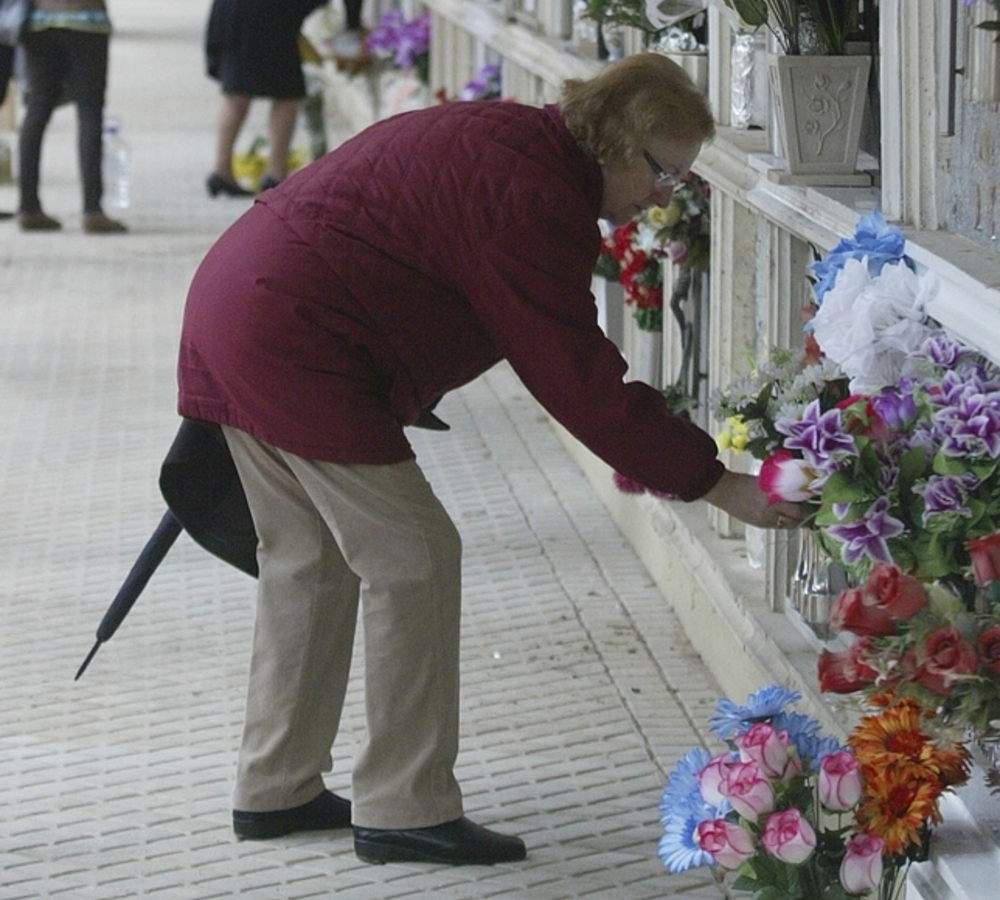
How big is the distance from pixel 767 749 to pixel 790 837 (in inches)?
4.9

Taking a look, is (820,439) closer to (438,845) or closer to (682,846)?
(682,846)

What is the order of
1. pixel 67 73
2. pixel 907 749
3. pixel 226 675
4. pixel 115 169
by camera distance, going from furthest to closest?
pixel 115 169
pixel 67 73
pixel 226 675
pixel 907 749

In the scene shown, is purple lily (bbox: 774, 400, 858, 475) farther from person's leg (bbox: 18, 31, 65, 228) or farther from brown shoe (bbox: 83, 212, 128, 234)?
brown shoe (bbox: 83, 212, 128, 234)

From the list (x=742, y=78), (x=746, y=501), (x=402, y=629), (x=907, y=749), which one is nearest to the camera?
(x=907, y=749)

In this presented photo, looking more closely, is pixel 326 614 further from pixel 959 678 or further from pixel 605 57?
pixel 605 57

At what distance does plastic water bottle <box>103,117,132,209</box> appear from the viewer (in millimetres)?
10703

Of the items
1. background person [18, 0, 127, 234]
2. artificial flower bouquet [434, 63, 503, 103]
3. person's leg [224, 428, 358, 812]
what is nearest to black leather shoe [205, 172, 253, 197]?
background person [18, 0, 127, 234]

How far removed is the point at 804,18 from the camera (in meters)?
3.31

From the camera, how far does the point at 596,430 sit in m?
2.86

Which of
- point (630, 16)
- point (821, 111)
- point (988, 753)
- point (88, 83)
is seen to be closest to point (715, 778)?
point (988, 753)

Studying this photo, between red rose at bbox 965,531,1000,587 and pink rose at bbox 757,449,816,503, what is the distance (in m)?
0.28

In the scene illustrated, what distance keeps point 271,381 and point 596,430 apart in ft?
1.77

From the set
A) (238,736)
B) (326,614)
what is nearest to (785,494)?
(326,614)

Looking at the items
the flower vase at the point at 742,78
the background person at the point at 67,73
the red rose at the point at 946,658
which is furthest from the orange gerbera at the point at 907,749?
the background person at the point at 67,73
